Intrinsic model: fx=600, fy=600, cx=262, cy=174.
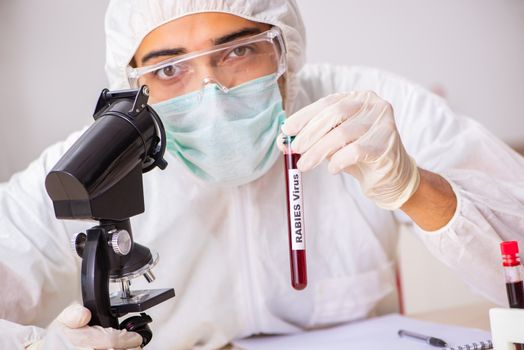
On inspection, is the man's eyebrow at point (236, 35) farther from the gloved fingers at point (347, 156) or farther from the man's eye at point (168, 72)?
the gloved fingers at point (347, 156)

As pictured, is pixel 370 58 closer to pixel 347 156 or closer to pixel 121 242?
pixel 347 156

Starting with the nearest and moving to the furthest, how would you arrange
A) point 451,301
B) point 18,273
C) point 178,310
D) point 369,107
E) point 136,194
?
point 136,194 → point 369,107 → point 18,273 → point 178,310 → point 451,301

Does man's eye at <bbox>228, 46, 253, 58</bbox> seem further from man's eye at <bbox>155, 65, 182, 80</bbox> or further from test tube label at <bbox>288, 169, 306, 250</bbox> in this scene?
test tube label at <bbox>288, 169, 306, 250</bbox>

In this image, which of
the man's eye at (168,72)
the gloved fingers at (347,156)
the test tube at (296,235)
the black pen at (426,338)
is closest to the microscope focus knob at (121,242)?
the test tube at (296,235)

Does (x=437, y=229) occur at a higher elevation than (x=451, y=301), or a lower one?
higher

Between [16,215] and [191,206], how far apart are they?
41cm

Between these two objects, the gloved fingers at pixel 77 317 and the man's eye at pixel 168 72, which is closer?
the gloved fingers at pixel 77 317

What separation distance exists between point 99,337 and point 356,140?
1.83ft

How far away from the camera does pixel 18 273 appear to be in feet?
4.19

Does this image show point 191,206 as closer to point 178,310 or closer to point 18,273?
point 178,310

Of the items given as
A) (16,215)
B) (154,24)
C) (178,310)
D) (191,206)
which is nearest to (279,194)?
(191,206)

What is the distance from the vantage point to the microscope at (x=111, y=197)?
34.5 inches

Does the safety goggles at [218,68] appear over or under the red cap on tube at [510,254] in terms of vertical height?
over

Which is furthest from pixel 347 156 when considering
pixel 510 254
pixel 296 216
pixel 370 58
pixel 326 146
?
pixel 370 58
